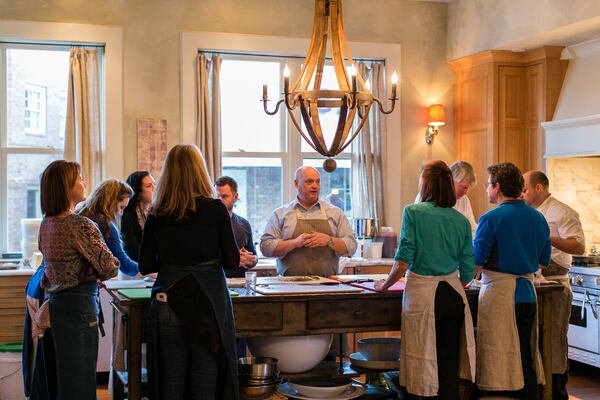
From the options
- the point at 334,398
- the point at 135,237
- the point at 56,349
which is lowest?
the point at 334,398

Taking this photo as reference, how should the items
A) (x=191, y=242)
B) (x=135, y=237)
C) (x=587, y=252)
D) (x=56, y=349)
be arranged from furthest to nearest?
(x=587, y=252), (x=135, y=237), (x=56, y=349), (x=191, y=242)

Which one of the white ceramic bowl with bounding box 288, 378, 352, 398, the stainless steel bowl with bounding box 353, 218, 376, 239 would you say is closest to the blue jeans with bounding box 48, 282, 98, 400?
the white ceramic bowl with bounding box 288, 378, 352, 398

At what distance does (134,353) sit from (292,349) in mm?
848

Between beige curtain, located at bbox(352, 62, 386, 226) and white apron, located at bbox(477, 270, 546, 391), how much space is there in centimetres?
293

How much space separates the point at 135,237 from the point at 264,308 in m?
1.36

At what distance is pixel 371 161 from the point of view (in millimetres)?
6992

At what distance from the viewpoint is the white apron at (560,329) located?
4.65 m

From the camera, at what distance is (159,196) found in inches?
Answer: 135

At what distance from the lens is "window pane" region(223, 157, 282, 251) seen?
6.88 m

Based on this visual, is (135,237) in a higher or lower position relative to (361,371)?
higher

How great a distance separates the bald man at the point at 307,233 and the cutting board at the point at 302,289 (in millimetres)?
556

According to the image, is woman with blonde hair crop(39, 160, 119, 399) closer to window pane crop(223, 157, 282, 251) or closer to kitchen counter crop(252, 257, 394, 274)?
kitchen counter crop(252, 257, 394, 274)

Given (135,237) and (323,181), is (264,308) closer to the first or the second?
(135,237)

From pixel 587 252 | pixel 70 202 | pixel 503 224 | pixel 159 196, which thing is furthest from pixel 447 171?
pixel 587 252
